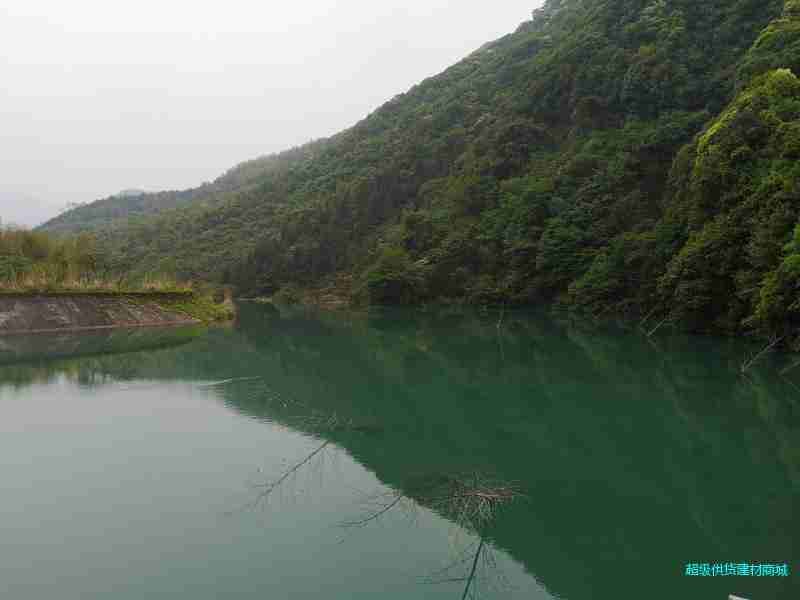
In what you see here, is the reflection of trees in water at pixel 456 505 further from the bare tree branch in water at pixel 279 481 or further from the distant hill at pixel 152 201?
the distant hill at pixel 152 201

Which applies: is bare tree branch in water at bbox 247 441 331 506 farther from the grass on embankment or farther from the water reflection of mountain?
the grass on embankment

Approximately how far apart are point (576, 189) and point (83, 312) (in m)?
35.9

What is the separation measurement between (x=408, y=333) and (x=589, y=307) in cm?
1420

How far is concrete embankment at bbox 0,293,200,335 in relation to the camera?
31.5 m

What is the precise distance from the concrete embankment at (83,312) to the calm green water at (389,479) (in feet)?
38.0

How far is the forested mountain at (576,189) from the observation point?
26.5 m

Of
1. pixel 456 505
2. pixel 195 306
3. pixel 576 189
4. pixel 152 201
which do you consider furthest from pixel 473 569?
pixel 152 201

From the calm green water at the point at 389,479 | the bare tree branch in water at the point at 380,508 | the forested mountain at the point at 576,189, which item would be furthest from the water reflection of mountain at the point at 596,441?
the forested mountain at the point at 576,189

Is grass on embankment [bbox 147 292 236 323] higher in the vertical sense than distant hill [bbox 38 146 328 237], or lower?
lower

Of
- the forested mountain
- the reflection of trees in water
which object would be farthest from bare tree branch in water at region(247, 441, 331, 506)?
the forested mountain

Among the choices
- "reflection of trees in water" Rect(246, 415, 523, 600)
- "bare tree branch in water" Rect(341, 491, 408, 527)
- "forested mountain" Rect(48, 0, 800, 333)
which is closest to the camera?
"reflection of trees in water" Rect(246, 415, 523, 600)

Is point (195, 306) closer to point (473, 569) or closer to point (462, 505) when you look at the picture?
point (462, 505)

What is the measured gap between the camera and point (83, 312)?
3369 cm

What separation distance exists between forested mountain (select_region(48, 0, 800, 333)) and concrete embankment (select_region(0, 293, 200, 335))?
23557 mm
